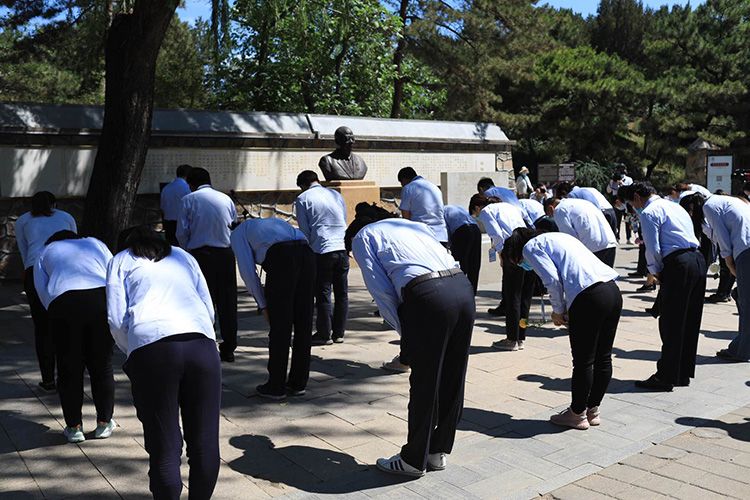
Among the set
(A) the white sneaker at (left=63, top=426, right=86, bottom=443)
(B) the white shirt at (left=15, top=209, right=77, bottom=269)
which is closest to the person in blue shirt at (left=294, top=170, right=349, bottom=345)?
(B) the white shirt at (left=15, top=209, right=77, bottom=269)

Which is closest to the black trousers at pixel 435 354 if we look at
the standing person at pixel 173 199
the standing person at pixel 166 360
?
the standing person at pixel 166 360

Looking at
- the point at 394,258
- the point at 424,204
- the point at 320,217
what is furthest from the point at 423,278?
the point at 424,204

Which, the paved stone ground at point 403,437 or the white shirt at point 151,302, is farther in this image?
the paved stone ground at point 403,437

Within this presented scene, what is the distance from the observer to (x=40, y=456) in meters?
4.54

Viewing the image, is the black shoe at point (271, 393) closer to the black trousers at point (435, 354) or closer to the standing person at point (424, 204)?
the black trousers at point (435, 354)

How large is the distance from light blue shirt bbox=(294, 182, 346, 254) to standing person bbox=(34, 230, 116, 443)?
2693 mm

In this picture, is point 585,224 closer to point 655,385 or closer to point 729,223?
point 729,223

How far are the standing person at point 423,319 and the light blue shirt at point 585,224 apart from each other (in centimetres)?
428

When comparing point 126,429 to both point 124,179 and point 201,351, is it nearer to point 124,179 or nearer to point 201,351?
point 201,351

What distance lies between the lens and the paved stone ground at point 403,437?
407 cm

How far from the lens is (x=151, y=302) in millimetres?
3332

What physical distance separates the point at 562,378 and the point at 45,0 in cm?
1052

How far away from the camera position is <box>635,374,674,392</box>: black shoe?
5.87 m

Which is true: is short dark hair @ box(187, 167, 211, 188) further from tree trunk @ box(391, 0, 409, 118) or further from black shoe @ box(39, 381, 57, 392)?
tree trunk @ box(391, 0, 409, 118)
